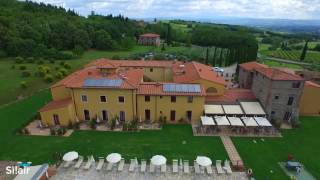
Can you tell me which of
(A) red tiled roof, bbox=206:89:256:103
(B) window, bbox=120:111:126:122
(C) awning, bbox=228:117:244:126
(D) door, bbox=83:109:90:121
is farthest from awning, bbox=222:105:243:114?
(D) door, bbox=83:109:90:121

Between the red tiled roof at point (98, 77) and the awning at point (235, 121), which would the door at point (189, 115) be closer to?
the awning at point (235, 121)

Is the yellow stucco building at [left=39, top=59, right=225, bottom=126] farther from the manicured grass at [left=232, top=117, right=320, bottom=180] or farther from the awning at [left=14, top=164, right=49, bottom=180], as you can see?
the awning at [left=14, top=164, right=49, bottom=180]

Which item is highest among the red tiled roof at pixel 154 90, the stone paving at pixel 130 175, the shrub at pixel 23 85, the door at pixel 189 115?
the red tiled roof at pixel 154 90

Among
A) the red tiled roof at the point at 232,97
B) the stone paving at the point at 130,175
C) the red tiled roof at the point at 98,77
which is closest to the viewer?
the stone paving at the point at 130,175

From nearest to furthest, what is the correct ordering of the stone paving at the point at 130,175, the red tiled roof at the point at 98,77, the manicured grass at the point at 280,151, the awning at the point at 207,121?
the stone paving at the point at 130,175, the manicured grass at the point at 280,151, the awning at the point at 207,121, the red tiled roof at the point at 98,77

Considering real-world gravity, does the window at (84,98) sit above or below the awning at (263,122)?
above

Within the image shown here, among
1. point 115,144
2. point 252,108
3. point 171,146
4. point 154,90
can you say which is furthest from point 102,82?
point 252,108

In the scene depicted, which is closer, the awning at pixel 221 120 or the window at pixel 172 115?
the awning at pixel 221 120

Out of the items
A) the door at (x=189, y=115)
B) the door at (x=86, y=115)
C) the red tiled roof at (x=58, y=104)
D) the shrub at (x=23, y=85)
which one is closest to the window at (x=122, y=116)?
the door at (x=86, y=115)

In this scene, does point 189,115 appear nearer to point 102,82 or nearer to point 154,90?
point 154,90
